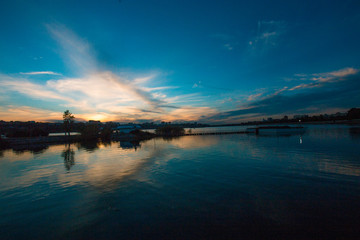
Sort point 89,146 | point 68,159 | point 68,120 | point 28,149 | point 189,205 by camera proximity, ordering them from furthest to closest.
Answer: point 68,120 → point 89,146 → point 28,149 → point 68,159 → point 189,205

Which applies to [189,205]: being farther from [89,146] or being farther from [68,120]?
[68,120]

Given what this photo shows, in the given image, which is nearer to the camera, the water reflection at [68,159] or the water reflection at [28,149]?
the water reflection at [68,159]

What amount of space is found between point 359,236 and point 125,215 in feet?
33.5

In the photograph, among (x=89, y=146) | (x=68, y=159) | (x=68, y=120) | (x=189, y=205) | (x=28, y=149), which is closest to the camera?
(x=189, y=205)

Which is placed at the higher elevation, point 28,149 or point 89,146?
point 28,149

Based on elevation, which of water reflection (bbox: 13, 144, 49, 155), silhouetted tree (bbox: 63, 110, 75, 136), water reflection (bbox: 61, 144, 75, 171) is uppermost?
silhouetted tree (bbox: 63, 110, 75, 136)

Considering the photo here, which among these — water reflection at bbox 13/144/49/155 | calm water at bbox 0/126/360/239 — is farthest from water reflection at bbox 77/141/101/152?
calm water at bbox 0/126/360/239

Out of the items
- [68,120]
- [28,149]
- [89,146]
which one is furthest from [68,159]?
[68,120]

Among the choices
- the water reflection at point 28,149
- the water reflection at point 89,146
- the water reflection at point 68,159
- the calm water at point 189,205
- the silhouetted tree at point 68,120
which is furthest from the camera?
the silhouetted tree at point 68,120

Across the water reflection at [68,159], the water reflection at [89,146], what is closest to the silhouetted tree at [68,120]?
the water reflection at [89,146]

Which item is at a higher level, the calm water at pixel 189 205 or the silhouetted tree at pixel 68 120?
the silhouetted tree at pixel 68 120

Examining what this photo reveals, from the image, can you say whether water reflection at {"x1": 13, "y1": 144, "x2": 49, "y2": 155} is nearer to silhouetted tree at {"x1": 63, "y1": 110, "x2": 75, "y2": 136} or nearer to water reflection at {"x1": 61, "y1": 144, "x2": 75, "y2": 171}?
water reflection at {"x1": 61, "y1": 144, "x2": 75, "y2": 171}

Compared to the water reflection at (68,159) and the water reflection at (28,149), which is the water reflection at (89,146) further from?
the water reflection at (28,149)

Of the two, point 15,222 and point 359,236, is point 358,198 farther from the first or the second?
point 15,222
